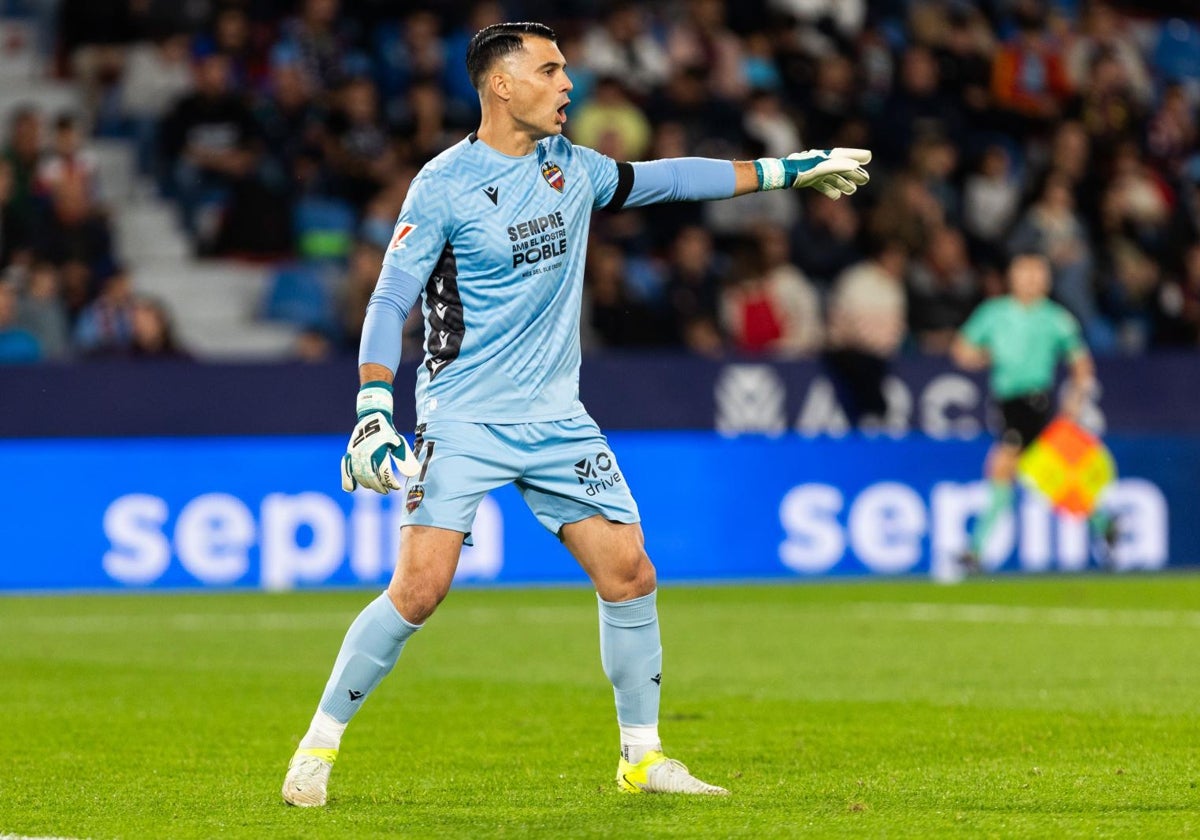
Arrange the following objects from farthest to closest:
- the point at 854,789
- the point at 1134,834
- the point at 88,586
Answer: the point at 88,586, the point at 854,789, the point at 1134,834

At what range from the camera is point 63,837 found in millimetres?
5594

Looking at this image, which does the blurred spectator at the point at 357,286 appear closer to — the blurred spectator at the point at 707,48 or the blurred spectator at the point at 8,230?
the blurred spectator at the point at 8,230

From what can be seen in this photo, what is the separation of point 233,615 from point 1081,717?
6.62 meters

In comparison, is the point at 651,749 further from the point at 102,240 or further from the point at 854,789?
the point at 102,240

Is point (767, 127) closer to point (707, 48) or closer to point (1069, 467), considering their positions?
point (707, 48)

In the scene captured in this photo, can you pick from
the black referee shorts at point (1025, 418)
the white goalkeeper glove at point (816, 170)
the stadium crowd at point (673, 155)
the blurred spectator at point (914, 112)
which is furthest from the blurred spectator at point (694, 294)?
the white goalkeeper glove at point (816, 170)

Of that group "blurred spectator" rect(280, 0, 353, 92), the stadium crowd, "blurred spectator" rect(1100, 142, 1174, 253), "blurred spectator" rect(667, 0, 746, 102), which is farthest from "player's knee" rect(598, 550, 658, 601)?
"blurred spectator" rect(1100, 142, 1174, 253)

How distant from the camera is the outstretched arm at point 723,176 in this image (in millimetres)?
6555

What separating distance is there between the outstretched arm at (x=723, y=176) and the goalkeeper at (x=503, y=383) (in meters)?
0.11

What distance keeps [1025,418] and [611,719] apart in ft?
25.1

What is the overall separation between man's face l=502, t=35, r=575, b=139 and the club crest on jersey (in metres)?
0.10

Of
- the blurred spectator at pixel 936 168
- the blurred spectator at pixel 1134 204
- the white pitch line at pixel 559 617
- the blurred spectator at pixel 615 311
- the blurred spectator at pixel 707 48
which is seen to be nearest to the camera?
the white pitch line at pixel 559 617

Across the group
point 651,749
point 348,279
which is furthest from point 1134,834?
point 348,279

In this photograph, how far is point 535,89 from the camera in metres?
6.24
